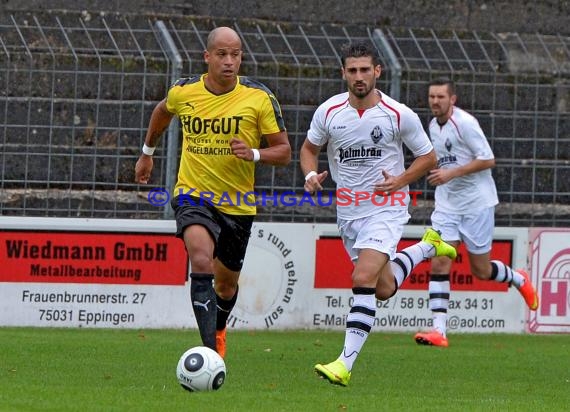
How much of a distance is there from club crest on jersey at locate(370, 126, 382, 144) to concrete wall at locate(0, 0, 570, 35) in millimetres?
6286

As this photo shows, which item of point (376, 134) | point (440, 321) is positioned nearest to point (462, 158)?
point (440, 321)

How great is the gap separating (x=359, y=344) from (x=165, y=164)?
5374 millimetres

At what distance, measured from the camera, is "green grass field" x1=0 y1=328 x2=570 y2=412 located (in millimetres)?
8195

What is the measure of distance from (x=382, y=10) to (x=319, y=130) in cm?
666

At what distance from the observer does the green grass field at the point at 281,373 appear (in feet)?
26.9

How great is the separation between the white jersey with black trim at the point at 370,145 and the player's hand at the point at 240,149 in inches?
41.3

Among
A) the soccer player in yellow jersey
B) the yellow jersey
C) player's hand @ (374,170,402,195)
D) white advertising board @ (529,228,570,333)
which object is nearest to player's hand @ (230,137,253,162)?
the soccer player in yellow jersey

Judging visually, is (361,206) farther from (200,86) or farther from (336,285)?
(336,285)

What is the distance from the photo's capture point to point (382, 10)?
54.5ft

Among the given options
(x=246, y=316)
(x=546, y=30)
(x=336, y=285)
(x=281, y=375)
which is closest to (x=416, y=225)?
(x=336, y=285)

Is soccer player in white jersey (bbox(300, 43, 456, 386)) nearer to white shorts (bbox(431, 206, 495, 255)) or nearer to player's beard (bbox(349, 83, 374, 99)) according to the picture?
player's beard (bbox(349, 83, 374, 99))

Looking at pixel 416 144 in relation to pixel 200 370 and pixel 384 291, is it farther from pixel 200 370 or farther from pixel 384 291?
pixel 200 370

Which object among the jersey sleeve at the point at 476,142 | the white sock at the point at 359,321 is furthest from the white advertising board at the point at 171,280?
the white sock at the point at 359,321

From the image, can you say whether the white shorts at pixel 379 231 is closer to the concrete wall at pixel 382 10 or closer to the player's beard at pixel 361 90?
the player's beard at pixel 361 90
